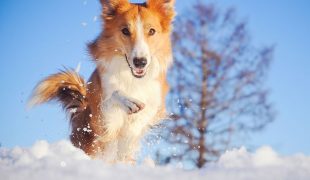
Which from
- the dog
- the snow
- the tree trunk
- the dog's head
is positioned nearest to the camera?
the snow

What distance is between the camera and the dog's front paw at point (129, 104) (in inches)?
212

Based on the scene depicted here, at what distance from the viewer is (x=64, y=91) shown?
6.26 metres

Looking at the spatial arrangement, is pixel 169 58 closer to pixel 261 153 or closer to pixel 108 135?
pixel 108 135

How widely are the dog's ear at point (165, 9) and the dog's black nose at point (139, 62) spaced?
2.82ft

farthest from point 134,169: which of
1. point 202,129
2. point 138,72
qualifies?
point 202,129

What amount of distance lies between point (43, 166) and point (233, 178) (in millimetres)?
968

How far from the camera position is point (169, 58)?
610 centimetres

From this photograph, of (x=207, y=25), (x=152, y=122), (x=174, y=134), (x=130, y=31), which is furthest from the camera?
(x=207, y=25)

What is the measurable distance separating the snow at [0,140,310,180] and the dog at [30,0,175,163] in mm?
2714

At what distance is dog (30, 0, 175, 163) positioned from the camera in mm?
5562

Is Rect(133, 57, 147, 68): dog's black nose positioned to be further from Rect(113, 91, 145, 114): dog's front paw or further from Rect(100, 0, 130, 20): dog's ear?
Rect(100, 0, 130, 20): dog's ear

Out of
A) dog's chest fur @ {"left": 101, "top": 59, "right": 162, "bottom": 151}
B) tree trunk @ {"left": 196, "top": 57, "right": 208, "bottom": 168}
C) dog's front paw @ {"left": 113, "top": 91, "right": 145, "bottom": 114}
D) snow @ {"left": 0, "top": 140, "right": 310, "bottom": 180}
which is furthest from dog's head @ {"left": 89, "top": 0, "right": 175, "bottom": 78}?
tree trunk @ {"left": 196, "top": 57, "right": 208, "bottom": 168}

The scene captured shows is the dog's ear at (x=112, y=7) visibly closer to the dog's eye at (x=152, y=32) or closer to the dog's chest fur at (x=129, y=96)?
the dog's eye at (x=152, y=32)

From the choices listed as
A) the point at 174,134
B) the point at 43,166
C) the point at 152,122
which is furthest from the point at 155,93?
the point at 174,134
